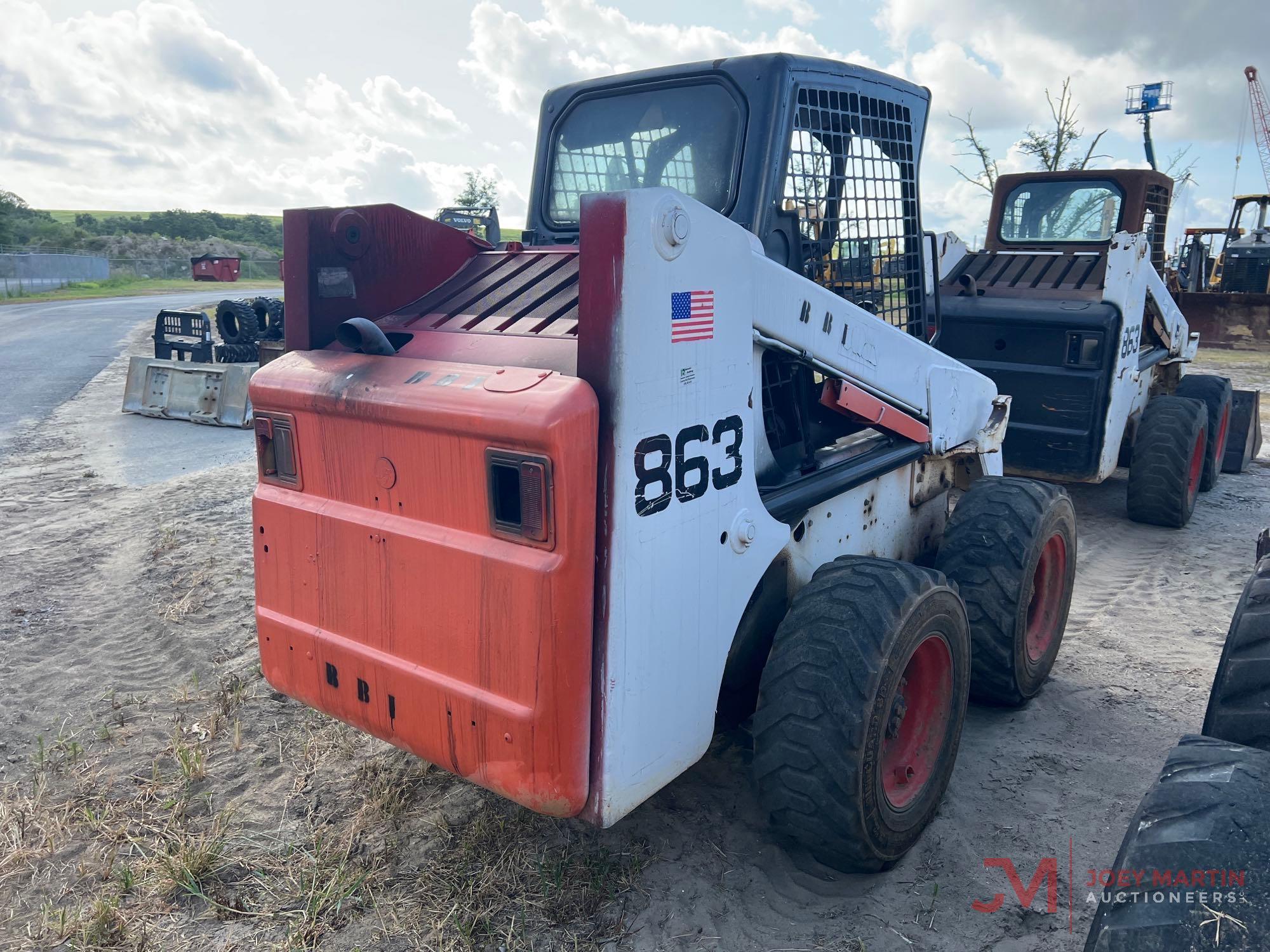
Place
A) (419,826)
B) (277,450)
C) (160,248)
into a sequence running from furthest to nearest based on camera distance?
1. (160,248)
2. (419,826)
3. (277,450)

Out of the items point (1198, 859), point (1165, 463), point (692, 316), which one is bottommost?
point (1165, 463)

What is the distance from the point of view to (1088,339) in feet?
19.9

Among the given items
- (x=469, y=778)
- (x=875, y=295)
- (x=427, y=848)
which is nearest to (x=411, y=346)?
(x=469, y=778)

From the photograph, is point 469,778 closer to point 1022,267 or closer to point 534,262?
point 534,262

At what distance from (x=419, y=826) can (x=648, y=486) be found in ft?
5.25

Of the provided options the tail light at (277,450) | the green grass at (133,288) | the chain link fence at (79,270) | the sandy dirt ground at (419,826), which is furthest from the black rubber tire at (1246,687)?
the chain link fence at (79,270)

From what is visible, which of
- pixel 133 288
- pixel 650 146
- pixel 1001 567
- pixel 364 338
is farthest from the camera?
pixel 133 288

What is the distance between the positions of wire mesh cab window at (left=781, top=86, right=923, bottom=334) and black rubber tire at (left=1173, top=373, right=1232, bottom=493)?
4718 mm

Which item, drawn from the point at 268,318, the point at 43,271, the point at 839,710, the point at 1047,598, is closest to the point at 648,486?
the point at 839,710

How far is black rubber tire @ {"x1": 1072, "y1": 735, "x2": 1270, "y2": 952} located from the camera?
5.68 ft

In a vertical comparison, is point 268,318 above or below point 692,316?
below

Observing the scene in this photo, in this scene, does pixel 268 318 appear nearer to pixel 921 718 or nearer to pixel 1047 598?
pixel 1047 598

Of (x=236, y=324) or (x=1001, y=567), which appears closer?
(x=1001, y=567)

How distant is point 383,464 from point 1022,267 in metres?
5.66
